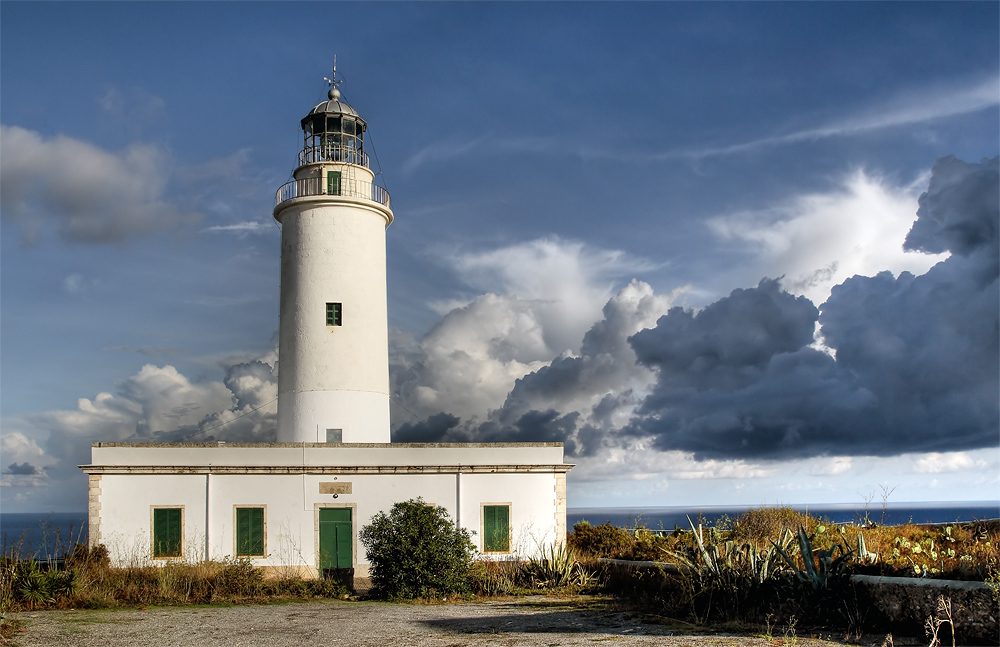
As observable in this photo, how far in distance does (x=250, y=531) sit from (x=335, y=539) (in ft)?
5.98

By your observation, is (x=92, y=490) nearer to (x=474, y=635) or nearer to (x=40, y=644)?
(x=40, y=644)

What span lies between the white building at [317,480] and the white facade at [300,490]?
23mm

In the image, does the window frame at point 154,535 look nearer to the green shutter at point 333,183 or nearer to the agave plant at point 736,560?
the green shutter at point 333,183

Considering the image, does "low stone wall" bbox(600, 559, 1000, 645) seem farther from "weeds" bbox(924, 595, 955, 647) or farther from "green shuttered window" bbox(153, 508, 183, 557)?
"green shuttered window" bbox(153, 508, 183, 557)

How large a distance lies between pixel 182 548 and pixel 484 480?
21.7 ft

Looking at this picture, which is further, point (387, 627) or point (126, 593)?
point (126, 593)

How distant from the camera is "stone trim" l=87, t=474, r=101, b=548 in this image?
738 inches

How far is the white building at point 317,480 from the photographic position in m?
19.1

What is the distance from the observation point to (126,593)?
16109mm

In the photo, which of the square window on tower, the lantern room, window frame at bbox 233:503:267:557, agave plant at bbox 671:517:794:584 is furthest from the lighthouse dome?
agave plant at bbox 671:517:794:584

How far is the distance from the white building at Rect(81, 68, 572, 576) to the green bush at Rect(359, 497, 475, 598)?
1.52 m

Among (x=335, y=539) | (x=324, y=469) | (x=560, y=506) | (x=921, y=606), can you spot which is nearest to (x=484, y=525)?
(x=560, y=506)

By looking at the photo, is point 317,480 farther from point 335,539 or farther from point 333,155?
point 333,155

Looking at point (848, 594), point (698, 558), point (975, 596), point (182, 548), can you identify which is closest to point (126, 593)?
point (182, 548)
